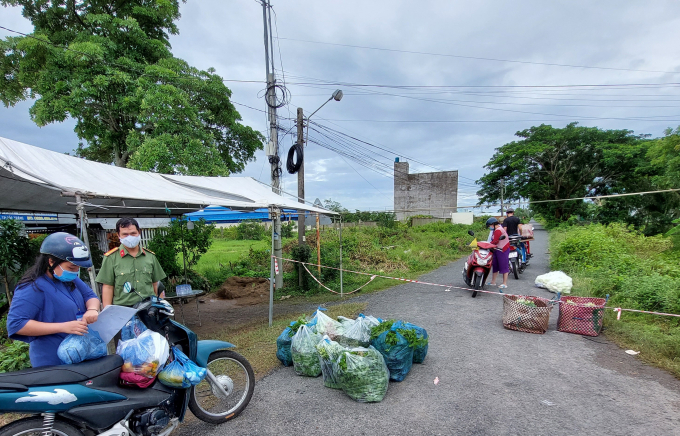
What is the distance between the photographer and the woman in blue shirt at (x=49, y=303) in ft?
6.24

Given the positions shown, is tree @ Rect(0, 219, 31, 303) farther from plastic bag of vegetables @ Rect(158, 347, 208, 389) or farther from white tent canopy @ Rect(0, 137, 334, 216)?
plastic bag of vegetables @ Rect(158, 347, 208, 389)

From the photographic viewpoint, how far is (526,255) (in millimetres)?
9180

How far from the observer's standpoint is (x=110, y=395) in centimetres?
199

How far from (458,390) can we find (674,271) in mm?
5670

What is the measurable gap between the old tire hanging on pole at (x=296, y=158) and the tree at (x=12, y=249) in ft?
19.7

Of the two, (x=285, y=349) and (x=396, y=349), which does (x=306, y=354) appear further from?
(x=396, y=349)

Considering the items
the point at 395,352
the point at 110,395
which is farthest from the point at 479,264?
the point at 110,395

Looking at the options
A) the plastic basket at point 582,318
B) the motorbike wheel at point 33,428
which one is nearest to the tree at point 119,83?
the motorbike wheel at point 33,428

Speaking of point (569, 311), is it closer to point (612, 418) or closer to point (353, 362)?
point (612, 418)

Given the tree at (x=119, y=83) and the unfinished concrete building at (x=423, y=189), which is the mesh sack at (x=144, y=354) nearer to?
the tree at (x=119, y=83)

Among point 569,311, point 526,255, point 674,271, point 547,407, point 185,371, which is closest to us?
point 185,371

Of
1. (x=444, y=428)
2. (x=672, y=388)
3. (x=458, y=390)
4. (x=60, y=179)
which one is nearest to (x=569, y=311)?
(x=672, y=388)

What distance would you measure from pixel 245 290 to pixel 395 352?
6.13 metres

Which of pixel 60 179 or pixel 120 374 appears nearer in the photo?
pixel 120 374
